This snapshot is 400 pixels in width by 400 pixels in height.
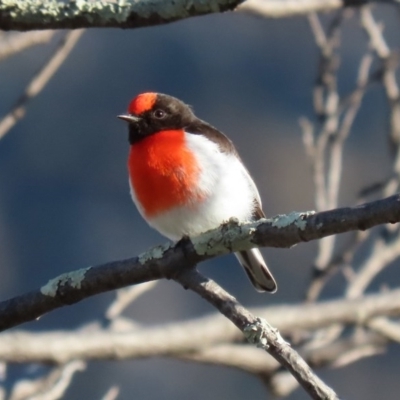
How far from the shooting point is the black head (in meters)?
4.59

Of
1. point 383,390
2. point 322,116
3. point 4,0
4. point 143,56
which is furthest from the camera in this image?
point 143,56

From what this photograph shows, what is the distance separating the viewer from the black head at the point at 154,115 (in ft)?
15.0

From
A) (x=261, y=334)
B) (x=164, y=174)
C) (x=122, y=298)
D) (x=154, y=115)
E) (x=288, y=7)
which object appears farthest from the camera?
(x=154, y=115)

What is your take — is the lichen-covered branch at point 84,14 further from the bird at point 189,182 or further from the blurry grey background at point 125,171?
the blurry grey background at point 125,171

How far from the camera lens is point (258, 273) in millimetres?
4594

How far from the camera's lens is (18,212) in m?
11.3

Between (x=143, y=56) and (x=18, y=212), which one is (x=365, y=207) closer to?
(x=18, y=212)

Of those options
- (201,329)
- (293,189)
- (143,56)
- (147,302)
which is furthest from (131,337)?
(143,56)

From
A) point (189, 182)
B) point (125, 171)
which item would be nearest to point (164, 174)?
point (189, 182)

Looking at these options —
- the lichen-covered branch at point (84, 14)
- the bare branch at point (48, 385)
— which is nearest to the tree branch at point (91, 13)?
the lichen-covered branch at point (84, 14)

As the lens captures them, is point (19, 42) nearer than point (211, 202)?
No

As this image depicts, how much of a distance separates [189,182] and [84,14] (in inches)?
51.7

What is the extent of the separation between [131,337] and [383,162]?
27.3ft

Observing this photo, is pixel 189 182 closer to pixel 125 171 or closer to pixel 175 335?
pixel 175 335
